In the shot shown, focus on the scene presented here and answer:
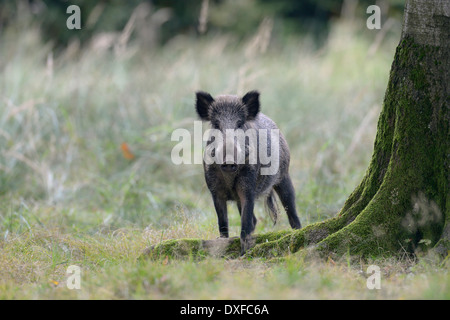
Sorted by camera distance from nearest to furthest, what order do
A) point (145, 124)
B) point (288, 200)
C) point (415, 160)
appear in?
point (415, 160)
point (288, 200)
point (145, 124)

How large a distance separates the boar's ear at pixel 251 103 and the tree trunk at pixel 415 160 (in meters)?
1.11

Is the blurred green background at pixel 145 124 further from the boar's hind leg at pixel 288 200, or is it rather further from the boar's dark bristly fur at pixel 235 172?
the boar's dark bristly fur at pixel 235 172

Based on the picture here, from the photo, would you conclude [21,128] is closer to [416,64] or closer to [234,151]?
[234,151]

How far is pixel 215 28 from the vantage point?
19578mm

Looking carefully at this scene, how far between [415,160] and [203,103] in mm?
1762

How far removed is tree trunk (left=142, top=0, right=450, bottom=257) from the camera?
4039 millimetres

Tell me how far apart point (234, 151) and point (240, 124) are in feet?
1.42

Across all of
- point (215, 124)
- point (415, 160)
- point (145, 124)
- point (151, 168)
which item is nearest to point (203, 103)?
point (215, 124)

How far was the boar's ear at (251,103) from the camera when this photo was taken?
4.84m

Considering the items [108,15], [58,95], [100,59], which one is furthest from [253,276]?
[108,15]

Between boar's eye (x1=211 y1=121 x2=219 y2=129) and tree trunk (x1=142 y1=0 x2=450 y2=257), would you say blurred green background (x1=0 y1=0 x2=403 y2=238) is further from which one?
tree trunk (x1=142 y1=0 x2=450 y2=257)

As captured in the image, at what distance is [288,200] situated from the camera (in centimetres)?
560

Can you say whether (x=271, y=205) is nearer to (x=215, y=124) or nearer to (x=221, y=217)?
(x=221, y=217)

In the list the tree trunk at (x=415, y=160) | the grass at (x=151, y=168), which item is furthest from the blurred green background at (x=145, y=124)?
the tree trunk at (x=415, y=160)
